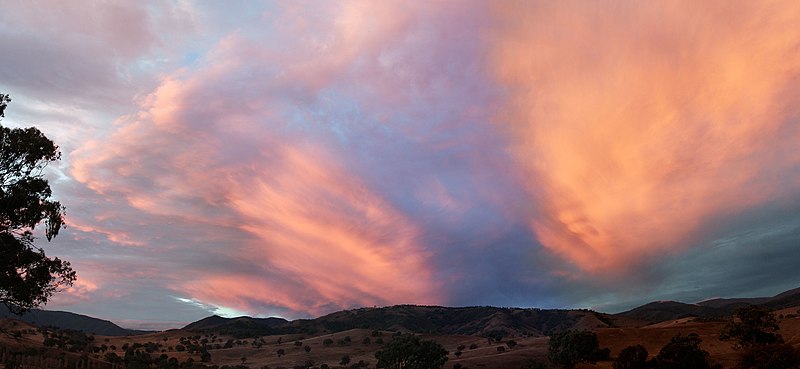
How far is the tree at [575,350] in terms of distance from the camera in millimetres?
63656

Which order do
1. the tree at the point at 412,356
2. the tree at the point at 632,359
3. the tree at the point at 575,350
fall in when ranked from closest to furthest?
the tree at the point at 632,359
the tree at the point at 575,350
the tree at the point at 412,356

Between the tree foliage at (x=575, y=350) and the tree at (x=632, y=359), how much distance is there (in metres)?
9.85

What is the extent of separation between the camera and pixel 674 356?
47312 mm

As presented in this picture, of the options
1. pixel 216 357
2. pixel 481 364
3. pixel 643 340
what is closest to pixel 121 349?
pixel 216 357

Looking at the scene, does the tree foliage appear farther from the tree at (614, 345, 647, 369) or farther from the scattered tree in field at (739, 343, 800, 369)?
the scattered tree in field at (739, 343, 800, 369)

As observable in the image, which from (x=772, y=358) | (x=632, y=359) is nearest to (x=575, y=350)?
(x=632, y=359)

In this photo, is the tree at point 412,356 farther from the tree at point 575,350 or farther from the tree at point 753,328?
the tree at point 753,328

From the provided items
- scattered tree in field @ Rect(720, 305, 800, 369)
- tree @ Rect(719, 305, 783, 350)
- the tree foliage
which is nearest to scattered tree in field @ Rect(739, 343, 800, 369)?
scattered tree in field @ Rect(720, 305, 800, 369)

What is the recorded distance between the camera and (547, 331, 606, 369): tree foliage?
63.7m

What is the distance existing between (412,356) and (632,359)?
37671mm

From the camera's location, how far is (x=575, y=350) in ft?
211

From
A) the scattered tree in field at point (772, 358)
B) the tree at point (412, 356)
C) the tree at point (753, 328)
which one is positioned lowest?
the tree at point (412, 356)

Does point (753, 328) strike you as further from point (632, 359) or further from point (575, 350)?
point (575, 350)

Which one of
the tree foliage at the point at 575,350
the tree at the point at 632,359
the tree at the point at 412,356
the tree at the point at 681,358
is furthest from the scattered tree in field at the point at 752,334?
the tree at the point at 412,356
